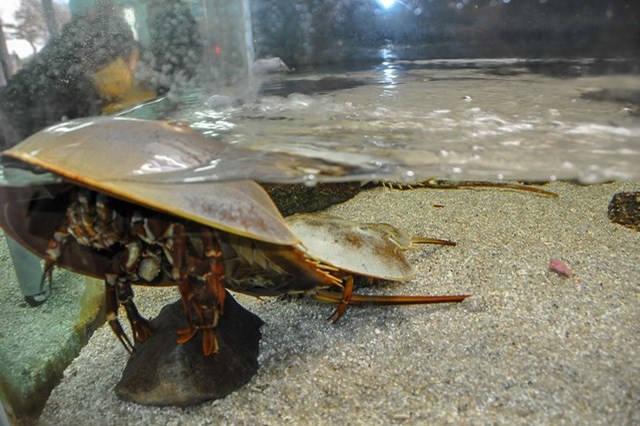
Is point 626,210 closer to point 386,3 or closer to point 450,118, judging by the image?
point 450,118

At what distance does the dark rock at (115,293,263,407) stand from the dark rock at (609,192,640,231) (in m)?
3.34

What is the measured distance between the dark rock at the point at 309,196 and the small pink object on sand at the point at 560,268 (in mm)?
1663

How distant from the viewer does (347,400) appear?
208 centimetres

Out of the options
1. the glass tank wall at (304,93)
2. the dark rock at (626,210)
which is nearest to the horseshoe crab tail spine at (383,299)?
the glass tank wall at (304,93)

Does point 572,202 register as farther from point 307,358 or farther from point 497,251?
point 307,358

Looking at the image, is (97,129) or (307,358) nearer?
(97,129)

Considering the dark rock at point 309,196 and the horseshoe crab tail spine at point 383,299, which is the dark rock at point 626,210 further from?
the dark rock at point 309,196

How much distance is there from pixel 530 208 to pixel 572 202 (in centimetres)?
58

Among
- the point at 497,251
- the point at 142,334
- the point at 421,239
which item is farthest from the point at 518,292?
the point at 142,334

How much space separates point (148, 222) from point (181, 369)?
740 millimetres

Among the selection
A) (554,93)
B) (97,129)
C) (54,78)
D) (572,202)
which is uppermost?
(54,78)

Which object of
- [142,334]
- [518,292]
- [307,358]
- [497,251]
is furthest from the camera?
[497,251]

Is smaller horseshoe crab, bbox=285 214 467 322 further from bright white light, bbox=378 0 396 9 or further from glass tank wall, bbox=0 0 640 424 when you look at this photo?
bright white light, bbox=378 0 396 9

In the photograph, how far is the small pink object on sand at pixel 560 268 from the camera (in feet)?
9.82
